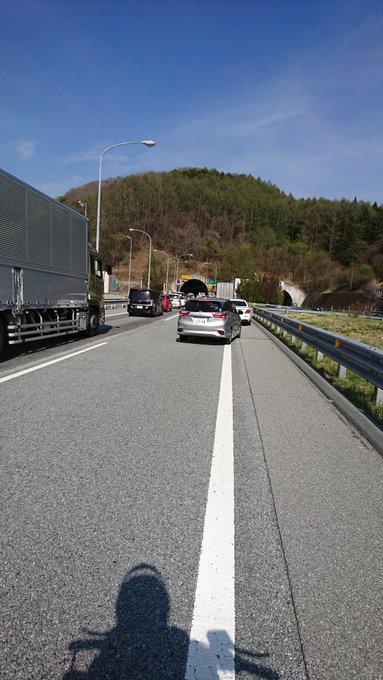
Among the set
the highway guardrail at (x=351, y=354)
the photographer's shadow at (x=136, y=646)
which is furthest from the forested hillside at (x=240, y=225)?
the photographer's shadow at (x=136, y=646)

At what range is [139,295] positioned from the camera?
31969 mm

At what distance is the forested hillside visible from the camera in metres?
122

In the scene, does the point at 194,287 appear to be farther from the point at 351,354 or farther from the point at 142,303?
the point at 351,354

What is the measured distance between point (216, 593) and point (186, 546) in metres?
0.48

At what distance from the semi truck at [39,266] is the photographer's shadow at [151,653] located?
8229mm

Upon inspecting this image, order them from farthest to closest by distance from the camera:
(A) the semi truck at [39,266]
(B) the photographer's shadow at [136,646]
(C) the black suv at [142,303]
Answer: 1. (C) the black suv at [142,303]
2. (A) the semi truck at [39,266]
3. (B) the photographer's shadow at [136,646]

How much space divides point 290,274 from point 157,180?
59640 mm

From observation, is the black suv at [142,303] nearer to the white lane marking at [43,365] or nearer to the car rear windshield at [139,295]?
the car rear windshield at [139,295]

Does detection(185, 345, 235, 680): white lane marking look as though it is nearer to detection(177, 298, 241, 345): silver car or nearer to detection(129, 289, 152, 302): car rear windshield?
detection(177, 298, 241, 345): silver car

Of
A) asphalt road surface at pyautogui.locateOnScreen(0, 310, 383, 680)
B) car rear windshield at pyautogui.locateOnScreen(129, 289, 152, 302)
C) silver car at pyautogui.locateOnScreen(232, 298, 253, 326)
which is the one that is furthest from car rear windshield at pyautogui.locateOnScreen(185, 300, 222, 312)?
car rear windshield at pyautogui.locateOnScreen(129, 289, 152, 302)

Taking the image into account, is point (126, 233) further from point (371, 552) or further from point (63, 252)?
point (371, 552)

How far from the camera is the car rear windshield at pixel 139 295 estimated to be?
3179 centimetres

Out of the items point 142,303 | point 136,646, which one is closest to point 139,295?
point 142,303

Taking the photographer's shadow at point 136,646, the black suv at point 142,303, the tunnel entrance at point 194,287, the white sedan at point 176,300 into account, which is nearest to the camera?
the photographer's shadow at point 136,646
